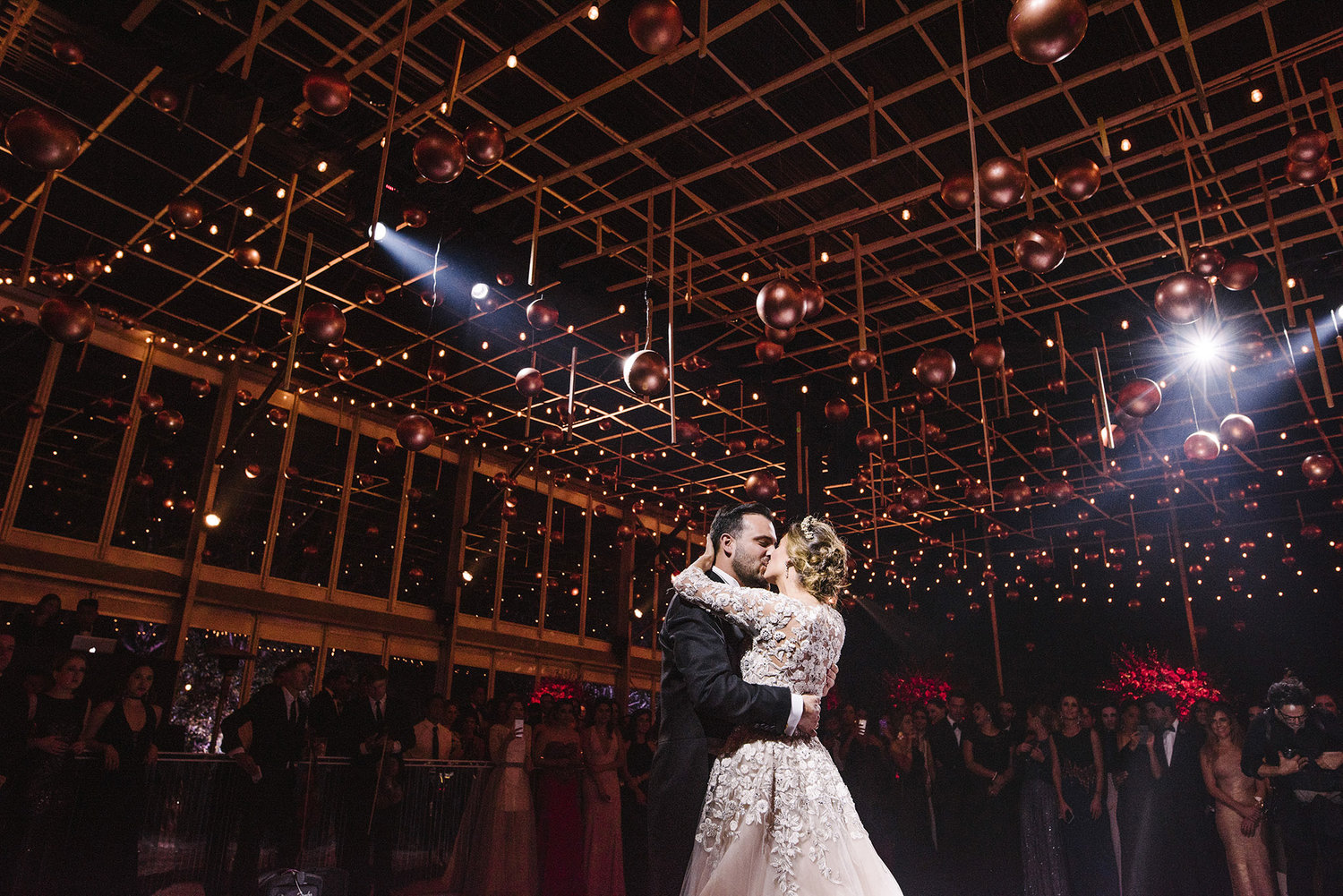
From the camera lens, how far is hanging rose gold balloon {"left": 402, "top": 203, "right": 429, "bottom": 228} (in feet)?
20.2

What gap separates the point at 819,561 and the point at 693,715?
24.7 inches

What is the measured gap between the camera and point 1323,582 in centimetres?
1655

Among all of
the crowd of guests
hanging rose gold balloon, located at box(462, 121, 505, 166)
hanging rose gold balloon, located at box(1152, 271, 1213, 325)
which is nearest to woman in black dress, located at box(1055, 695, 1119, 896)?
the crowd of guests

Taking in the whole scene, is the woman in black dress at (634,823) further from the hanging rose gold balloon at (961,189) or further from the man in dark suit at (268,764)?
the hanging rose gold balloon at (961,189)

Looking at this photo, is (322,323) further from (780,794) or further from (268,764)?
(780,794)

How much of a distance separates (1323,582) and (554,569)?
592 inches

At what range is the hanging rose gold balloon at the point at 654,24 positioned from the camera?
11.8ft

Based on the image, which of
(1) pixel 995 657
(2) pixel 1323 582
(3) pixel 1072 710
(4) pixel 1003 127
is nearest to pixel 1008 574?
(1) pixel 995 657

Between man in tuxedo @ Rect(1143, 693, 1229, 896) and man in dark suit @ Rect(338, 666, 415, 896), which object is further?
man in dark suit @ Rect(338, 666, 415, 896)

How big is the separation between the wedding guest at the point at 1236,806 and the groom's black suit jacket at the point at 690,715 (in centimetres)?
541

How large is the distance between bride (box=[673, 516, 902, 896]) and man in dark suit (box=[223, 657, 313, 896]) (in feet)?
14.3

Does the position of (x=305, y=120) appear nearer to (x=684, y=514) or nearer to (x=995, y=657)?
(x=684, y=514)

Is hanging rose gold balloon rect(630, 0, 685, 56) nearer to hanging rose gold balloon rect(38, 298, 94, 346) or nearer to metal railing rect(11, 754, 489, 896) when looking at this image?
hanging rose gold balloon rect(38, 298, 94, 346)

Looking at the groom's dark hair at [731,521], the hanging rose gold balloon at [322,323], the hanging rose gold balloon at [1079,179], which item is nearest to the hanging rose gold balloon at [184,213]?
the hanging rose gold balloon at [322,323]
